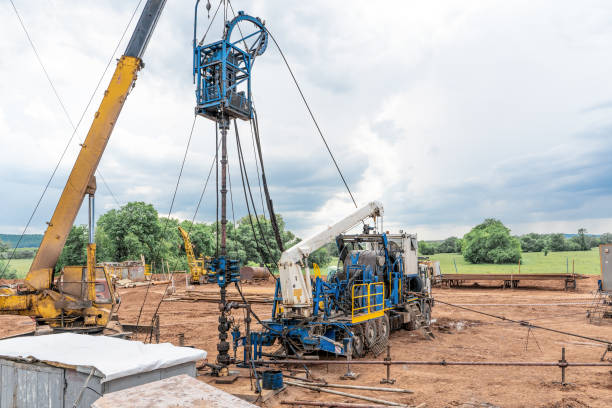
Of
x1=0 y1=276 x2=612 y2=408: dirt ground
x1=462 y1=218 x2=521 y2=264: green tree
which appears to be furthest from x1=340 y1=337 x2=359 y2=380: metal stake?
x1=462 y1=218 x2=521 y2=264: green tree

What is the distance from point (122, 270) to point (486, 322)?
32685 millimetres

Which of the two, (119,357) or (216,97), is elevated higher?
(216,97)

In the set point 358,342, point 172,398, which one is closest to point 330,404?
point 172,398

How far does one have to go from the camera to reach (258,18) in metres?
12.6

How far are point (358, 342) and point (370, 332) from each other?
0.81 metres

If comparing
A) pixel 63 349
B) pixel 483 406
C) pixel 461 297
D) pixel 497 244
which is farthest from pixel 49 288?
pixel 497 244

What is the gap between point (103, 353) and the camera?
656 cm

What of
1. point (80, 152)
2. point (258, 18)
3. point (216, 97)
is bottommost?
point (80, 152)

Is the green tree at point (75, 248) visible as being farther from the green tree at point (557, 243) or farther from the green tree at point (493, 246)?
the green tree at point (557, 243)

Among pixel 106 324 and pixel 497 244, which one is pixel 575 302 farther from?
pixel 497 244

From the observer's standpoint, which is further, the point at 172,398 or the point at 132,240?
the point at 132,240

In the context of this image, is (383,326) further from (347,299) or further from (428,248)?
(428,248)

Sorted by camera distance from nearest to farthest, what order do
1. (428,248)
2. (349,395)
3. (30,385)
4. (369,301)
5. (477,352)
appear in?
(30,385)
(349,395)
(369,301)
(477,352)
(428,248)

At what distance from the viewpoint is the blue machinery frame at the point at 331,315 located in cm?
1173
